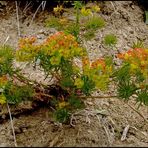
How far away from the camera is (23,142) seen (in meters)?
2.28

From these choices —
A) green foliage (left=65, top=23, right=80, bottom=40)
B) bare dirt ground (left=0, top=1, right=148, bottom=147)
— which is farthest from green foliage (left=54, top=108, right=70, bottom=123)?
green foliage (left=65, top=23, right=80, bottom=40)

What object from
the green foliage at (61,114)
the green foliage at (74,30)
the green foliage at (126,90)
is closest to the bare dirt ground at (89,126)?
the green foliage at (61,114)

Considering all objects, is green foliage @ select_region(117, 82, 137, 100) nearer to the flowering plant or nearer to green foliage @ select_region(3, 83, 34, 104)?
the flowering plant

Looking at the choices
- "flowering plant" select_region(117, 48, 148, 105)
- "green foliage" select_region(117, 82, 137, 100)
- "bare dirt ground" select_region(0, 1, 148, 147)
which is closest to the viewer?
"flowering plant" select_region(117, 48, 148, 105)

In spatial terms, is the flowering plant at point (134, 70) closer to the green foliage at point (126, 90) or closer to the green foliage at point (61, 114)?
the green foliage at point (126, 90)

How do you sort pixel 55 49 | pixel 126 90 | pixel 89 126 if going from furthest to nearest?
pixel 89 126
pixel 126 90
pixel 55 49

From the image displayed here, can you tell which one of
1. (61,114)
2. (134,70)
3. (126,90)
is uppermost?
(134,70)

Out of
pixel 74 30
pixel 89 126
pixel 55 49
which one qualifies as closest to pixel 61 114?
pixel 89 126

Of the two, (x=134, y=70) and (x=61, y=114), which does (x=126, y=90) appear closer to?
(x=134, y=70)

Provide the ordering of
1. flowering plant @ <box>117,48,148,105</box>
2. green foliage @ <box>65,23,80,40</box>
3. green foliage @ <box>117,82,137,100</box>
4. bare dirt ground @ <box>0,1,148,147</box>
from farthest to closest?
green foliage @ <box>65,23,80,40</box> < bare dirt ground @ <box>0,1,148,147</box> < green foliage @ <box>117,82,137,100</box> < flowering plant @ <box>117,48,148,105</box>

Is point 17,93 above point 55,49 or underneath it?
underneath

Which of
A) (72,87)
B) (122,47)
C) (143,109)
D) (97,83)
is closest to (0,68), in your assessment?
(72,87)

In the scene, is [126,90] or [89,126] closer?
[126,90]

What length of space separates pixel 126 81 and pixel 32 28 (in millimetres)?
1259
